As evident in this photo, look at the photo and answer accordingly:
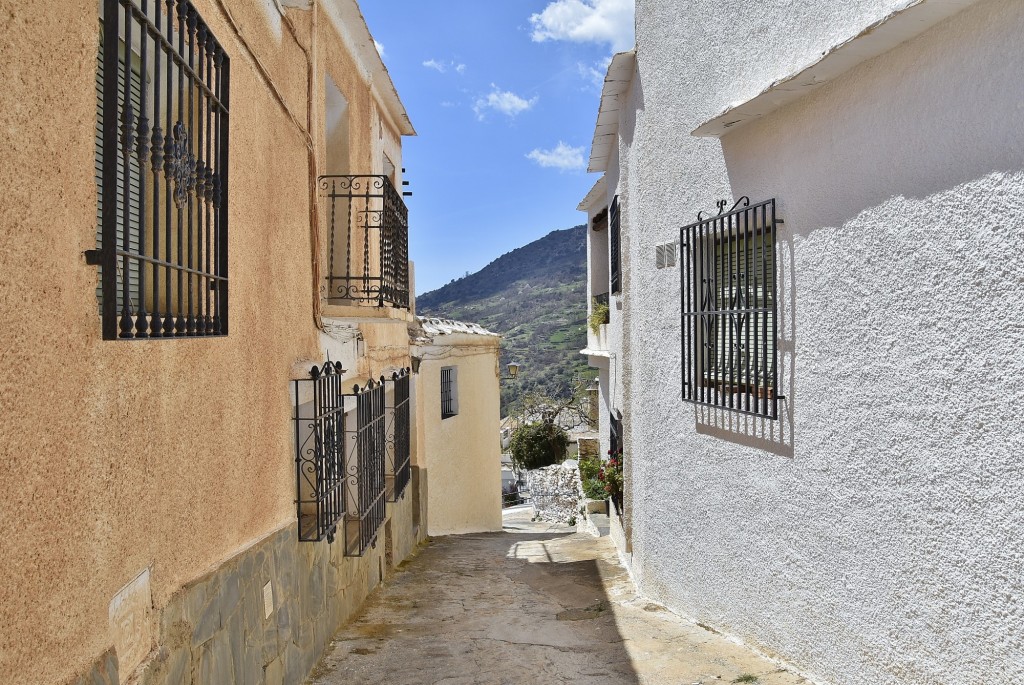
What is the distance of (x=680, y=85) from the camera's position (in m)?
6.96

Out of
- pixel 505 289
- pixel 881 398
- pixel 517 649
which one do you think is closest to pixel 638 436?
pixel 517 649

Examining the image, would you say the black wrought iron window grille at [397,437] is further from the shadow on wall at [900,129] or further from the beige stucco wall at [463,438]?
the shadow on wall at [900,129]

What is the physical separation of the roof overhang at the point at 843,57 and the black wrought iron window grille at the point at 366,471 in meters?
3.39

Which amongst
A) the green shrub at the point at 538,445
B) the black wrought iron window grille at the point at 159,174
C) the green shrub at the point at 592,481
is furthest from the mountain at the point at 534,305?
the black wrought iron window grille at the point at 159,174

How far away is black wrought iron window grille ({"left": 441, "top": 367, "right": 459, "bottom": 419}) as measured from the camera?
14531 millimetres

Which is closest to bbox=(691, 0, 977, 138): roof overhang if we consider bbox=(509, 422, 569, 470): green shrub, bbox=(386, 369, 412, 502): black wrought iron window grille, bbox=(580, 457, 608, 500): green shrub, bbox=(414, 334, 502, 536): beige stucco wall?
bbox=(386, 369, 412, 502): black wrought iron window grille

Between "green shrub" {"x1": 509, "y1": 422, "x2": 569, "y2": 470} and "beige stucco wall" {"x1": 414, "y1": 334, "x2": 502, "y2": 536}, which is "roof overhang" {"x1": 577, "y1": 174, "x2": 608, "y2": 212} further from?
"green shrub" {"x1": 509, "y1": 422, "x2": 569, "y2": 470}

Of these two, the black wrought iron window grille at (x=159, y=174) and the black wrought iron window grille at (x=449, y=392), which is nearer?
the black wrought iron window grille at (x=159, y=174)

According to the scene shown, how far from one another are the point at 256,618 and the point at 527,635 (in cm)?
266

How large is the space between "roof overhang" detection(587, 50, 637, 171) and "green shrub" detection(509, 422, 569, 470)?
1766 cm

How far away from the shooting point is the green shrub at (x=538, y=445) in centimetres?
2847

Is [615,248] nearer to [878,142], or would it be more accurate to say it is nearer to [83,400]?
[878,142]

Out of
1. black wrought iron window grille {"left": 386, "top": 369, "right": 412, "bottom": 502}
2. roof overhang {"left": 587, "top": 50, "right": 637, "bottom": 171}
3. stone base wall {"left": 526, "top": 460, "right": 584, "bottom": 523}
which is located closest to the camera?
roof overhang {"left": 587, "top": 50, "right": 637, "bottom": 171}

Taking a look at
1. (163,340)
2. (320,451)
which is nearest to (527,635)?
(320,451)
